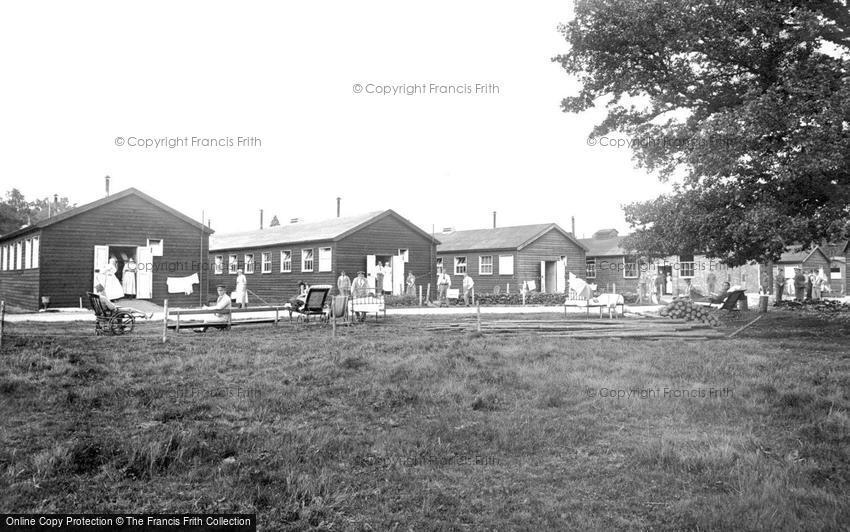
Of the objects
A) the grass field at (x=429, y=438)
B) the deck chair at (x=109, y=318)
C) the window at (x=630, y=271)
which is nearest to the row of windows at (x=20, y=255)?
the deck chair at (x=109, y=318)

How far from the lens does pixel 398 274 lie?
31672 mm

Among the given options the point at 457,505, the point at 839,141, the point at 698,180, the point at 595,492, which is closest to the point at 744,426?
the point at 595,492

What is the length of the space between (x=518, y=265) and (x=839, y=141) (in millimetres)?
24608

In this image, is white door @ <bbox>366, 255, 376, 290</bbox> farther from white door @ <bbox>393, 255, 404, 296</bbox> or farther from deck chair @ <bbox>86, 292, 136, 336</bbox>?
deck chair @ <bbox>86, 292, 136, 336</bbox>

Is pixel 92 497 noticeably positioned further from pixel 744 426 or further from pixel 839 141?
pixel 839 141

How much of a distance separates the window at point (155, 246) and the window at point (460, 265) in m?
20.8

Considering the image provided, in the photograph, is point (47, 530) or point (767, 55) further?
point (767, 55)

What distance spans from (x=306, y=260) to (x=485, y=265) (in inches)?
492

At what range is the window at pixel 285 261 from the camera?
32.6 meters

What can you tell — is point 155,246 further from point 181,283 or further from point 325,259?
point 325,259

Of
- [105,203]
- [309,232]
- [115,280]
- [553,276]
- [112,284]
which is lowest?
[112,284]

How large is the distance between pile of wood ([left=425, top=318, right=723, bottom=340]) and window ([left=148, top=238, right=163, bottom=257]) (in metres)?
14.1

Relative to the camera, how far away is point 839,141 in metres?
12.5
